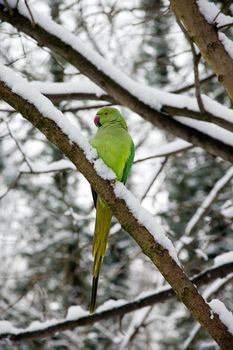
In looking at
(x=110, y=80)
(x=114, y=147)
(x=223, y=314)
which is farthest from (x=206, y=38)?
(x=223, y=314)

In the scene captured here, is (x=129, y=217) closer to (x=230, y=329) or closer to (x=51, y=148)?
(x=230, y=329)

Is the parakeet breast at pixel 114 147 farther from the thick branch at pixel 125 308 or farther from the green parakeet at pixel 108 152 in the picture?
the thick branch at pixel 125 308

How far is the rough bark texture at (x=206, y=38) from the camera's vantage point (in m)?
2.44

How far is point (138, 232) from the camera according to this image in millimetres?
1863

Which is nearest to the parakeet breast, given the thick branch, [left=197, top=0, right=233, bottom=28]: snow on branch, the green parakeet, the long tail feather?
the green parakeet

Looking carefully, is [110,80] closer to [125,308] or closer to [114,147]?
[114,147]

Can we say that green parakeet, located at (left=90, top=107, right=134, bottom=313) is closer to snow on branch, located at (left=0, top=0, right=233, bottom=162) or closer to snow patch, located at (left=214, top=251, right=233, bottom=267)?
snow on branch, located at (left=0, top=0, right=233, bottom=162)

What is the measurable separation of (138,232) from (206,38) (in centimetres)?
120

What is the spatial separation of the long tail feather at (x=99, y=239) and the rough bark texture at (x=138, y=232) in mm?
575

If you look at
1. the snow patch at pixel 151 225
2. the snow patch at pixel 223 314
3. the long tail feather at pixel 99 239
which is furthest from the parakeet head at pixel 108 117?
the snow patch at pixel 223 314

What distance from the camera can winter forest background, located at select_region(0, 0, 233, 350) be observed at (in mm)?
3471

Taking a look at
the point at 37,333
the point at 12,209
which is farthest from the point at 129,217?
the point at 12,209

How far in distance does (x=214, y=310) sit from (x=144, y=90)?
2.04 meters

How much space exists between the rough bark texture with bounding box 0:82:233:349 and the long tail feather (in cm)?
57
